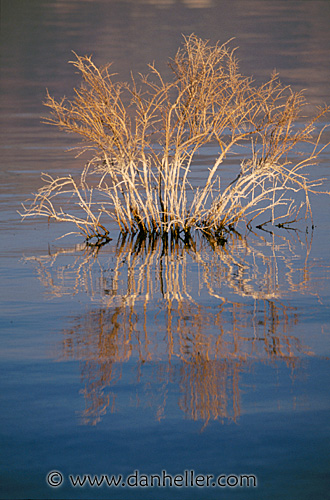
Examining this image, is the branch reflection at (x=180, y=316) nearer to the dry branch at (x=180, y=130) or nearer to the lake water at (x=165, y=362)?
the lake water at (x=165, y=362)

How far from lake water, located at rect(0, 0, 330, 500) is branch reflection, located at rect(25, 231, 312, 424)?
0.02 metres

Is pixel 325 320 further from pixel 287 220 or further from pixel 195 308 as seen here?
pixel 287 220

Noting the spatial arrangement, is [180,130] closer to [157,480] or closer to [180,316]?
[180,316]

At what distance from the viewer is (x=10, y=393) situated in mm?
7293

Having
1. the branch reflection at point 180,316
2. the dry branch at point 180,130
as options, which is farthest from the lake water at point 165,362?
the dry branch at point 180,130

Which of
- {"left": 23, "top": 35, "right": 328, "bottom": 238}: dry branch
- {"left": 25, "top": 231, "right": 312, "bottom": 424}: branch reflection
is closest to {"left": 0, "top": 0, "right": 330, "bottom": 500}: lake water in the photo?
{"left": 25, "top": 231, "right": 312, "bottom": 424}: branch reflection

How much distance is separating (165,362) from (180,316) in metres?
1.55

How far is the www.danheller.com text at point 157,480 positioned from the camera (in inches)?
230

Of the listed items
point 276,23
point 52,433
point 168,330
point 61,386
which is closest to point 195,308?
point 168,330

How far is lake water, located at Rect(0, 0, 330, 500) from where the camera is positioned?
6070 mm

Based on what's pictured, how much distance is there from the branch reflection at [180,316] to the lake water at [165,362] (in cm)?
2

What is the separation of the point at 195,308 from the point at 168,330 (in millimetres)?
933

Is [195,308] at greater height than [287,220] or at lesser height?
lesser

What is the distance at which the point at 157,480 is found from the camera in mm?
5891
